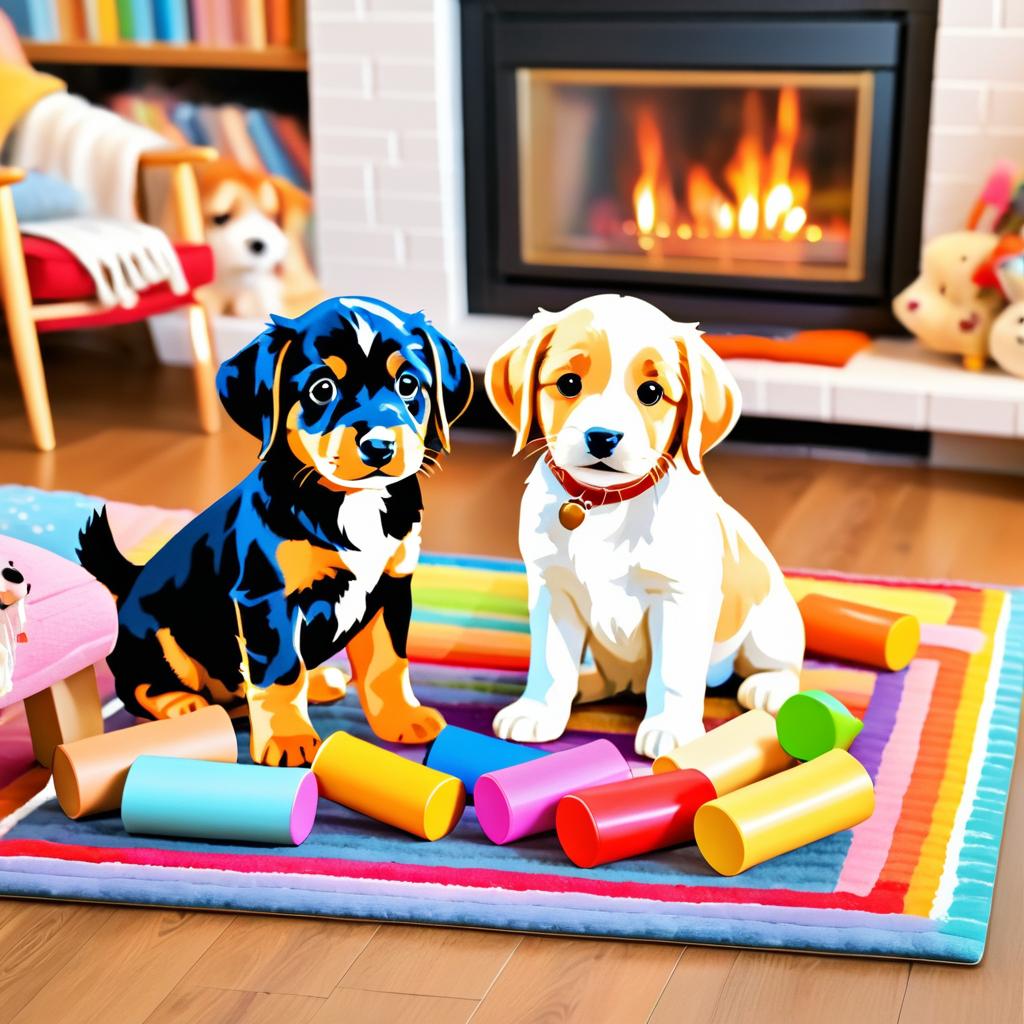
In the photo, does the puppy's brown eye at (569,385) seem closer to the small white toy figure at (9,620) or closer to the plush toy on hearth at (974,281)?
the small white toy figure at (9,620)

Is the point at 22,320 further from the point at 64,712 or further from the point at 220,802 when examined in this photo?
the point at 220,802

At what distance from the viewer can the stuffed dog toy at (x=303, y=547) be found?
169 centimetres

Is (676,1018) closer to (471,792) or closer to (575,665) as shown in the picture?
(471,792)

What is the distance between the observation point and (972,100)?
295 cm

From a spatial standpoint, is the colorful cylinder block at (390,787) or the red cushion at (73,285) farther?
the red cushion at (73,285)

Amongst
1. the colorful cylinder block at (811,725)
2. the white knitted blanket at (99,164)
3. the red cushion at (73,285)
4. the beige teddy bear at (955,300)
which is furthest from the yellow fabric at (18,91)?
the colorful cylinder block at (811,725)

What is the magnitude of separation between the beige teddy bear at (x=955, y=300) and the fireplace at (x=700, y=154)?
154mm

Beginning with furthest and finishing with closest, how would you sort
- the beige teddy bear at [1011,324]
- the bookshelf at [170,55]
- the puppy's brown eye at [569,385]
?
the bookshelf at [170,55] → the beige teddy bear at [1011,324] → the puppy's brown eye at [569,385]

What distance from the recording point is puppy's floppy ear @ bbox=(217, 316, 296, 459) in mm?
1712

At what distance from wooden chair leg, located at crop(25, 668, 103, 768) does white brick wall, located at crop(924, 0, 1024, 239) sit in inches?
76.3

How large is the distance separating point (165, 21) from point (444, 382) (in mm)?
2183

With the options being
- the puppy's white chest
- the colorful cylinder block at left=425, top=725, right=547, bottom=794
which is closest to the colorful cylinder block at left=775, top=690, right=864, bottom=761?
the colorful cylinder block at left=425, top=725, right=547, bottom=794

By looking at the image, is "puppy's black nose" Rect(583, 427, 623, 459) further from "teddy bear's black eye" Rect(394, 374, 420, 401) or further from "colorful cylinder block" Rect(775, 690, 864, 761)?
"colorful cylinder block" Rect(775, 690, 864, 761)

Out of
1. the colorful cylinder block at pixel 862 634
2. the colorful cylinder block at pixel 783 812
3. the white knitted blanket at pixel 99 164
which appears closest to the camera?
the colorful cylinder block at pixel 783 812
